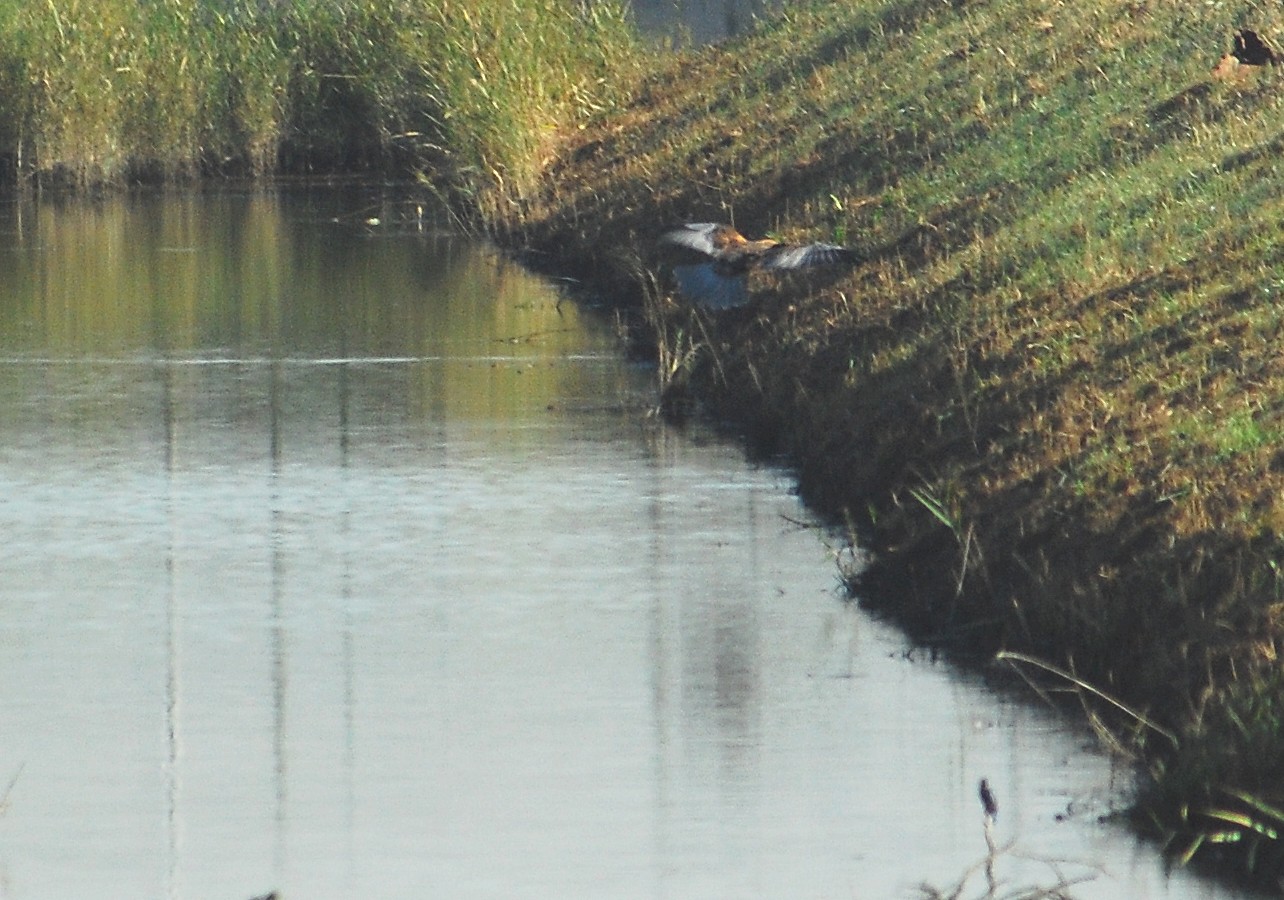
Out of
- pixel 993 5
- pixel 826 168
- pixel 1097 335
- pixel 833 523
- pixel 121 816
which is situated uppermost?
pixel 993 5

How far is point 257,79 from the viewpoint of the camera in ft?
78.4

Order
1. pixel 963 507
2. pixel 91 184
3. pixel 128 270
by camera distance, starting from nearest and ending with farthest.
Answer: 1. pixel 963 507
2. pixel 128 270
3. pixel 91 184

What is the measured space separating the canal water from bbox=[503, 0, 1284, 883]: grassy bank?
28 centimetres

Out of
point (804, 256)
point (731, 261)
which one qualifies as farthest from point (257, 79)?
point (804, 256)

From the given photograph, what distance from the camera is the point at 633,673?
27.4 feet

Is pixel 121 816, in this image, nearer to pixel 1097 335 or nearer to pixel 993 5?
pixel 1097 335

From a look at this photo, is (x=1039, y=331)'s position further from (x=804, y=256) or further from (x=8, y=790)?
(x=8, y=790)

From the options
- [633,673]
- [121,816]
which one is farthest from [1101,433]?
[121,816]

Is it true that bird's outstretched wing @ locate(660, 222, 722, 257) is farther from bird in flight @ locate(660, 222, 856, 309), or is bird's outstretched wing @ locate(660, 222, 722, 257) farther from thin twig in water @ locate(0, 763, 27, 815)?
thin twig in water @ locate(0, 763, 27, 815)

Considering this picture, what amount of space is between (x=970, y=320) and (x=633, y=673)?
11.9ft

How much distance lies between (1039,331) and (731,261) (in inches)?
77.4

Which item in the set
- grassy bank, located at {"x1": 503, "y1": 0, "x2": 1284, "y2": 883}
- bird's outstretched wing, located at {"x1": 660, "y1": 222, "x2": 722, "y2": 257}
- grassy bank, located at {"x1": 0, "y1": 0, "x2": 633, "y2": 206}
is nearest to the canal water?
grassy bank, located at {"x1": 503, "y1": 0, "x2": 1284, "y2": 883}

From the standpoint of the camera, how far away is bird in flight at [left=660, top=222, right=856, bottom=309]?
40.3 ft

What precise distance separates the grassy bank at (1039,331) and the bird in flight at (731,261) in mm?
319
